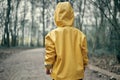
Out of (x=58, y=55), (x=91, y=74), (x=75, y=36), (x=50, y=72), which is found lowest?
(x=91, y=74)

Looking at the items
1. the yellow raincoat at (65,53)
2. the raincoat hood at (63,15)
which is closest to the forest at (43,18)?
the raincoat hood at (63,15)

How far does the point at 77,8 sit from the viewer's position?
40875 mm

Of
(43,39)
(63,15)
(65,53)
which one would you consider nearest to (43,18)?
(43,39)

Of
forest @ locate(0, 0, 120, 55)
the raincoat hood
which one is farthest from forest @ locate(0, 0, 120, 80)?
the raincoat hood

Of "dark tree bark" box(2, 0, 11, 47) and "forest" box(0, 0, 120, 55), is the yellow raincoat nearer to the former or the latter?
"forest" box(0, 0, 120, 55)

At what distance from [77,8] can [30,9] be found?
61.3 feet

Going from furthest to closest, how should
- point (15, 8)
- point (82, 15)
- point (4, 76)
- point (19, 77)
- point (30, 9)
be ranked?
1. point (30, 9)
2. point (15, 8)
3. point (82, 15)
4. point (4, 76)
5. point (19, 77)

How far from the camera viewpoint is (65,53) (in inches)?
168

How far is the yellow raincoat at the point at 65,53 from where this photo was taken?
13.9 ft

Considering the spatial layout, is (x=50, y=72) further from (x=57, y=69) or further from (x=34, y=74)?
(x=34, y=74)

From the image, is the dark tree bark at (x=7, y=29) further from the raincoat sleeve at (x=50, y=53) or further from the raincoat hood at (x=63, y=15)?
the raincoat sleeve at (x=50, y=53)

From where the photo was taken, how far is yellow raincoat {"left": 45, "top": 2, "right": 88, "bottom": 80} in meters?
4.23

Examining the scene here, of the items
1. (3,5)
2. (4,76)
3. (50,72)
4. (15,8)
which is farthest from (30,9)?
(50,72)

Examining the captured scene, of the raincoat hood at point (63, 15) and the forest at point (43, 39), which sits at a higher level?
the raincoat hood at point (63, 15)
